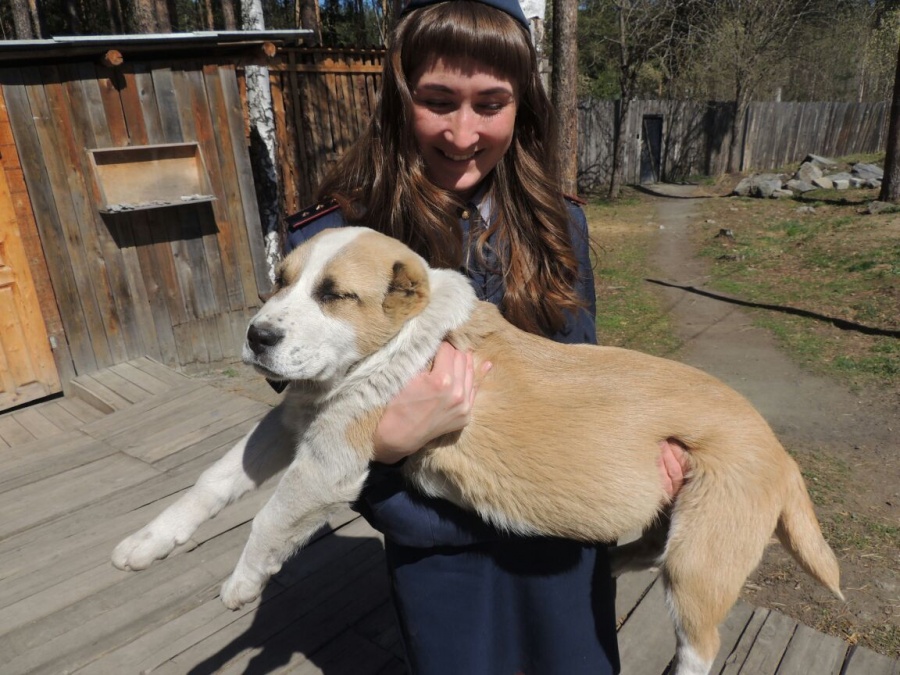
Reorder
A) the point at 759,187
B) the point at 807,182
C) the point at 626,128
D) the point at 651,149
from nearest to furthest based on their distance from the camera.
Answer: the point at 759,187 < the point at 807,182 < the point at 626,128 < the point at 651,149

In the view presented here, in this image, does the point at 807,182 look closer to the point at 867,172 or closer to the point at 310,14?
the point at 867,172

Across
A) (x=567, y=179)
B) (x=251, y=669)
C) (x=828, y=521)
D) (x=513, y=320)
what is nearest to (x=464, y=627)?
(x=513, y=320)

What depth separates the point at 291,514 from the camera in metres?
2.15

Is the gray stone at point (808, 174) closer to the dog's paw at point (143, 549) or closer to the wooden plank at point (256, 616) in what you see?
the wooden plank at point (256, 616)

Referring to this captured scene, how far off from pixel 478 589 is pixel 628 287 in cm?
995

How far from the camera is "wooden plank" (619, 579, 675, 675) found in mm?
3129

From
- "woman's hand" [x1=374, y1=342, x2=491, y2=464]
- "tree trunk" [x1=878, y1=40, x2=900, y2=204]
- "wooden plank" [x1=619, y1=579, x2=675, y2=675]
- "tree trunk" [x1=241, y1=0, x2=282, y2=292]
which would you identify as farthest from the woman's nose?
"tree trunk" [x1=878, y1=40, x2=900, y2=204]

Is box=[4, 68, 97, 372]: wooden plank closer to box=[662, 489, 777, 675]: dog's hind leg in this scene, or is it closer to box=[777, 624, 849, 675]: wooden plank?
box=[662, 489, 777, 675]: dog's hind leg

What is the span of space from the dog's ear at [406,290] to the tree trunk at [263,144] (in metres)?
6.43

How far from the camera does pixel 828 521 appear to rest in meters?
4.76

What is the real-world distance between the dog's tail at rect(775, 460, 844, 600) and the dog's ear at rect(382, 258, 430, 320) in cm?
154

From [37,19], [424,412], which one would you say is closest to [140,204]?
[424,412]

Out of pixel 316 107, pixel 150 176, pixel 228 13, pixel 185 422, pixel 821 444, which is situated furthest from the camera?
pixel 228 13

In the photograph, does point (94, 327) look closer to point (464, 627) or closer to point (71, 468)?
point (71, 468)
